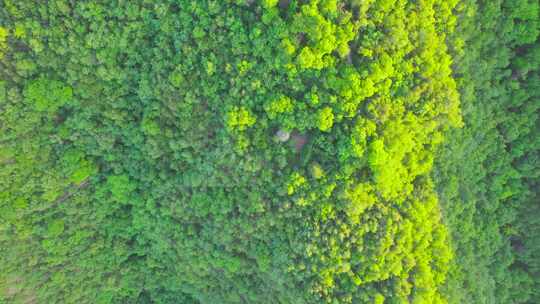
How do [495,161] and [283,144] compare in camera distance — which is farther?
[495,161]

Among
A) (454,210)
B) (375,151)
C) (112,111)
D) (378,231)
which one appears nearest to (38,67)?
(112,111)

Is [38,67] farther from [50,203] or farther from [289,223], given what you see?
[289,223]

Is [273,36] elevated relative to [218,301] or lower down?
elevated

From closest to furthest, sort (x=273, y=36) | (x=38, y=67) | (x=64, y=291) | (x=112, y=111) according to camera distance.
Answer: (x=273, y=36) → (x=38, y=67) → (x=112, y=111) → (x=64, y=291)

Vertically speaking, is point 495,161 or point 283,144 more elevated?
point 495,161

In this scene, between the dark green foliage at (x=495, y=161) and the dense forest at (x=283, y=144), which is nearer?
the dense forest at (x=283, y=144)

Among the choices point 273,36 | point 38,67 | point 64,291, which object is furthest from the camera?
point 64,291

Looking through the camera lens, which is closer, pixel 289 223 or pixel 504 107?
pixel 289 223

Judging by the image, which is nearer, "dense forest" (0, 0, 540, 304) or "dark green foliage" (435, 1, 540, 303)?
"dense forest" (0, 0, 540, 304)
